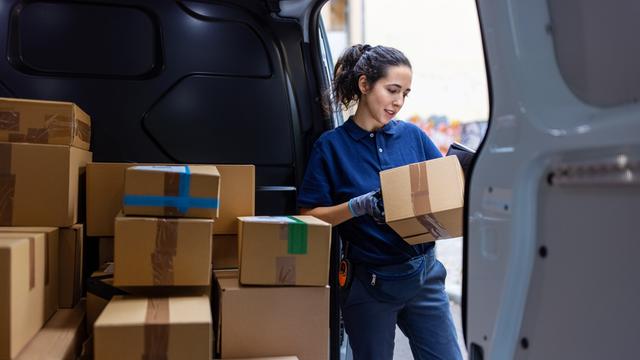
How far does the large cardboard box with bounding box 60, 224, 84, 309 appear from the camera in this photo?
78.0 inches

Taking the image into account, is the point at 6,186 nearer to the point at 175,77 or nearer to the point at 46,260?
the point at 46,260

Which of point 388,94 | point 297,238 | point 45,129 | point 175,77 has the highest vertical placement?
point 175,77

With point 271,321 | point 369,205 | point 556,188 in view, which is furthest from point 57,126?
point 556,188

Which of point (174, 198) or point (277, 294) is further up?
point (174, 198)

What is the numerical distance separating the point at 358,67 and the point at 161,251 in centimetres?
102

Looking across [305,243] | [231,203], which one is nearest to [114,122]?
[231,203]

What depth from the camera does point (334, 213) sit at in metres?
2.09

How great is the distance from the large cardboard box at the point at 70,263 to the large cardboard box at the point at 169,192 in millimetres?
333

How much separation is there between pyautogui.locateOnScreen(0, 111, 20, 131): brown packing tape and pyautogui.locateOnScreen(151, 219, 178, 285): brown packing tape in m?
0.60

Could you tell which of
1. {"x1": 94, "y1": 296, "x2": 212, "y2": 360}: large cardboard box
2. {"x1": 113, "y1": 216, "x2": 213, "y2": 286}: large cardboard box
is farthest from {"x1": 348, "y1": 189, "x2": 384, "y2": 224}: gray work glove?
{"x1": 94, "y1": 296, "x2": 212, "y2": 360}: large cardboard box

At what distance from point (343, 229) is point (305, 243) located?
12.2 inches

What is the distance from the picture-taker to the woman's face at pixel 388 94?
2.19 m

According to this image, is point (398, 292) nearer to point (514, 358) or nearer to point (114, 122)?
point (514, 358)

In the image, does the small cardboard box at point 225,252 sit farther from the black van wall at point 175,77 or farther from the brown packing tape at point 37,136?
the brown packing tape at point 37,136
